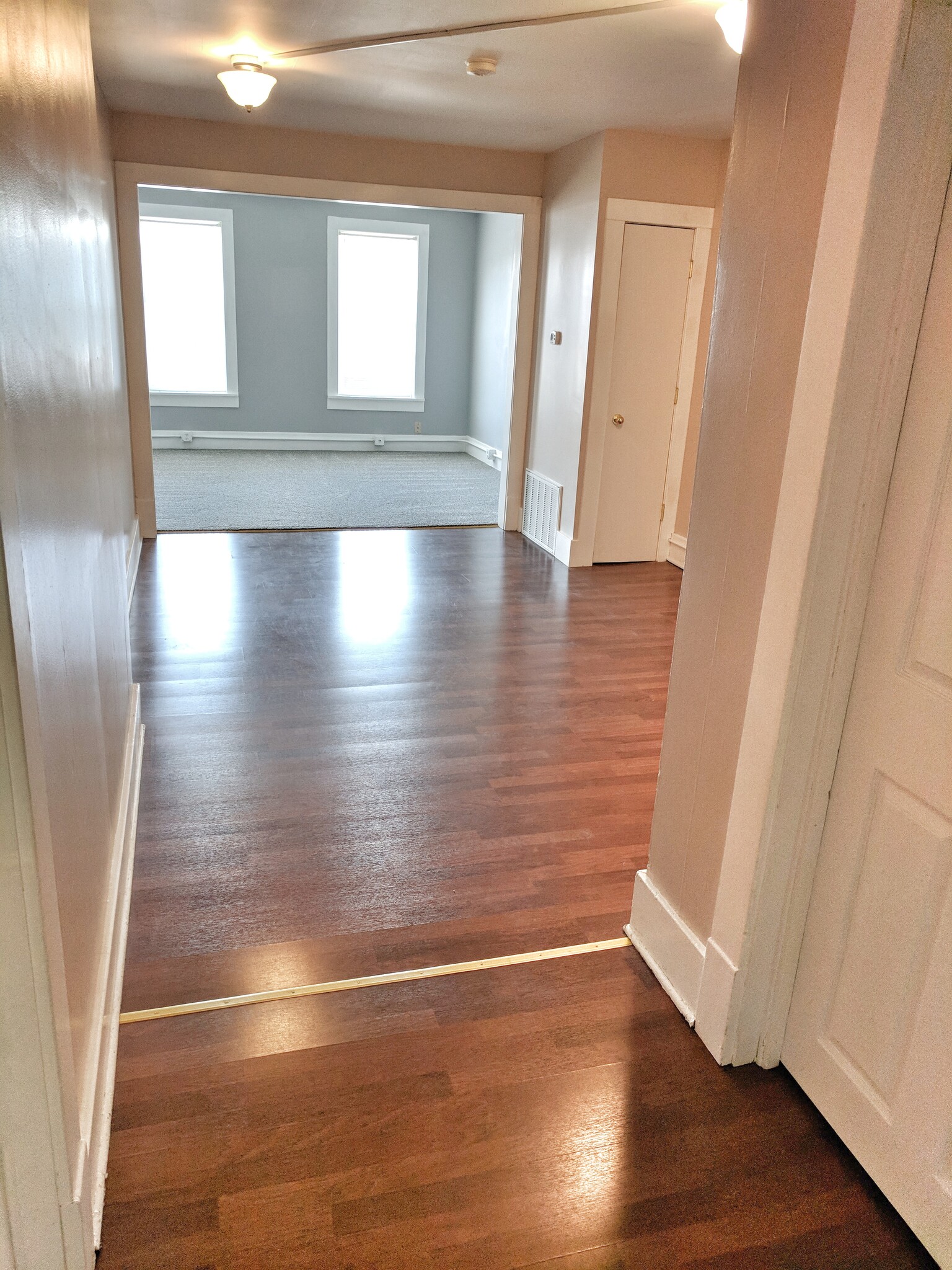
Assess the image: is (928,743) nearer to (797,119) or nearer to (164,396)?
(797,119)

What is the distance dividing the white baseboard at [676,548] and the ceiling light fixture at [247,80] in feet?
11.8

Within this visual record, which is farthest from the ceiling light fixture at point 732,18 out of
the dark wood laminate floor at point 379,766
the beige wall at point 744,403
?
the dark wood laminate floor at point 379,766

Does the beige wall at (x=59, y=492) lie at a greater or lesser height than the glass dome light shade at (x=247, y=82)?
lesser

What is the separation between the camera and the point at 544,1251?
5.03ft

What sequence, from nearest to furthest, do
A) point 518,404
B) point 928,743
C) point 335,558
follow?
point 928,743, point 335,558, point 518,404

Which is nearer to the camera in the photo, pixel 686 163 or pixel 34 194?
pixel 34 194

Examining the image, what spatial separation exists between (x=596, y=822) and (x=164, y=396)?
8320mm

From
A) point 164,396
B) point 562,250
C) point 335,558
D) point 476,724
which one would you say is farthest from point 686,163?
point 164,396

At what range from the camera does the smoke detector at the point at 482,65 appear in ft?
13.2

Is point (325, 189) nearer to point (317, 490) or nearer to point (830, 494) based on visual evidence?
point (317, 490)

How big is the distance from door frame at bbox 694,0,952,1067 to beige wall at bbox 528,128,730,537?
14.0ft

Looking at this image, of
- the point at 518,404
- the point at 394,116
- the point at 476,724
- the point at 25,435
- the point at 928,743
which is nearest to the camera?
the point at 25,435

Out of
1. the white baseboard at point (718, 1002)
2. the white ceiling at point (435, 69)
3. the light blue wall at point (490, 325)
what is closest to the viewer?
the white baseboard at point (718, 1002)

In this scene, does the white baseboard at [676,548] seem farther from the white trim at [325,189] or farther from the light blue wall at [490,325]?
the light blue wall at [490,325]
